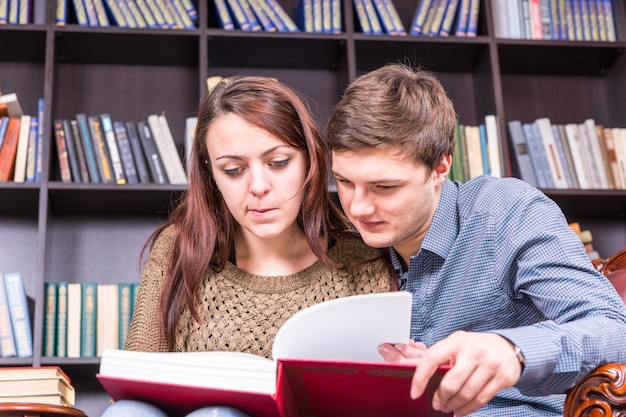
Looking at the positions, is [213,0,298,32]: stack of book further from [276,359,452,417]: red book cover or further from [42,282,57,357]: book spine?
[276,359,452,417]: red book cover

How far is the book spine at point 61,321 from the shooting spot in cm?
230

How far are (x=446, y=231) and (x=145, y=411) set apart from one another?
25.0 inches

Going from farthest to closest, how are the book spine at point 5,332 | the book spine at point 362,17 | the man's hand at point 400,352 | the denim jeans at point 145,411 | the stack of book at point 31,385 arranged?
the book spine at point 362,17, the book spine at point 5,332, the stack of book at point 31,385, the man's hand at point 400,352, the denim jeans at point 145,411

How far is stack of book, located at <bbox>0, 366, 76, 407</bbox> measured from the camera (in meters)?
1.65

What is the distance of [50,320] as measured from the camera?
2.30 meters

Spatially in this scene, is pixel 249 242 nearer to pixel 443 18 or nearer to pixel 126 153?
pixel 126 153

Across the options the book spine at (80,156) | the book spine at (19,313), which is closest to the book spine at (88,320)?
the book spine at (19,313)

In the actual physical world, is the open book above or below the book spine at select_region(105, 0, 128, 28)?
below

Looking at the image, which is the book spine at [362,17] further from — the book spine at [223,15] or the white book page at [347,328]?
the white book page at [347,328]

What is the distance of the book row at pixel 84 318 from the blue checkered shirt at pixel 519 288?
3.81ft

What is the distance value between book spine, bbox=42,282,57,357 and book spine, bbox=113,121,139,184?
1.28 ft

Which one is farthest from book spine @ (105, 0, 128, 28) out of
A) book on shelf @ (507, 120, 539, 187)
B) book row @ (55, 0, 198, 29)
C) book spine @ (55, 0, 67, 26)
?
book on shelf @ (507, 120, 539, 187)

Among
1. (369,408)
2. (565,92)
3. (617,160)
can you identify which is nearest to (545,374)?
(369,408)

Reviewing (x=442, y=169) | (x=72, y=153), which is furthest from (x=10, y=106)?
(x=442, y=169)
